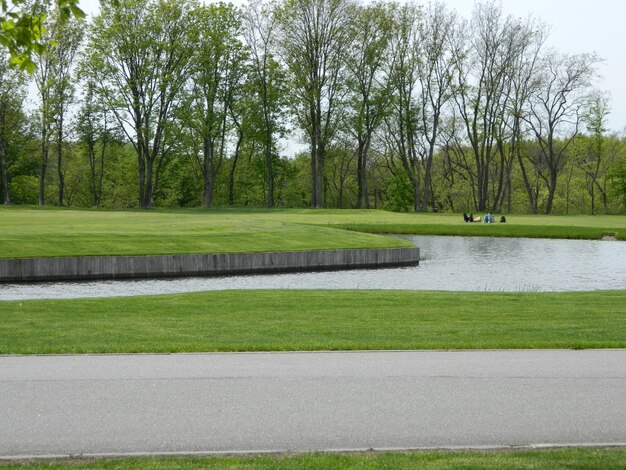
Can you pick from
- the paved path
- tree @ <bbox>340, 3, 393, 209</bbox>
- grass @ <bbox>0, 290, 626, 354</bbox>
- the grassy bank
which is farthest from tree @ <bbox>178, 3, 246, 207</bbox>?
the paved path

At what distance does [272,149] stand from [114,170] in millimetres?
19298

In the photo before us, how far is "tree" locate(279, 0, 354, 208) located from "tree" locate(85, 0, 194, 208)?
30.0ft

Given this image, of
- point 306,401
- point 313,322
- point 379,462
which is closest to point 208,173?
point 313,322

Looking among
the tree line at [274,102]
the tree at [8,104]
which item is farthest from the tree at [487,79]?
the tree at [8,104]

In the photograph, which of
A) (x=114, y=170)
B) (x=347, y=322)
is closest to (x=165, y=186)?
(x=114, y=170)

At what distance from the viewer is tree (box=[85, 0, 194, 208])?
64750 mm

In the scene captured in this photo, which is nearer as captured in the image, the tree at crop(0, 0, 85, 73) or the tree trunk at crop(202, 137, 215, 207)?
the tree at crop(0, 0, 85, 73)

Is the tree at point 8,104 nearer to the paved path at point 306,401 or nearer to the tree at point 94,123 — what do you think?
the tree at point 94,123

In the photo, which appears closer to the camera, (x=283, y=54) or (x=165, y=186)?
(x=283, y=54)

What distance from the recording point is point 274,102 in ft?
240

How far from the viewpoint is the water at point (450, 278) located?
923 inches

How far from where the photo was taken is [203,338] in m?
11.4

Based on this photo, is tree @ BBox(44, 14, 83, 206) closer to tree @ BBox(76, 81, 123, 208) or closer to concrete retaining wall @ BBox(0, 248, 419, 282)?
tree @ BBox(76, 81, 123, 208)

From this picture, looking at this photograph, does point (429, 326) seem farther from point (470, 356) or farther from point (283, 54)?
point (283, 54)
